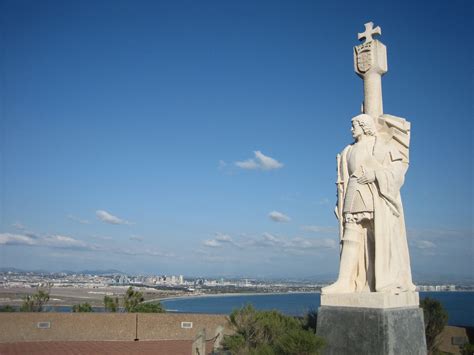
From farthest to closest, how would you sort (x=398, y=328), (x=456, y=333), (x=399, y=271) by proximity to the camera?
1. (x=456, y=333)
2. (x=399, y=271)
3. (x=398, y=328)

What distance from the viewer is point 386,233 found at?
278 inches

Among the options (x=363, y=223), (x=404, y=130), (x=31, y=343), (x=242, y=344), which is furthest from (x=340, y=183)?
(x=31, y=343)

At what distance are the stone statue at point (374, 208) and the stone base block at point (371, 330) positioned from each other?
1.27 ft

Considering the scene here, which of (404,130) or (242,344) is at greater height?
(404,130)

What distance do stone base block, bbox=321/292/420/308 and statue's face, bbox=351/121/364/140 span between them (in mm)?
2427

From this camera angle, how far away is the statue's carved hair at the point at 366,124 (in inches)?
294

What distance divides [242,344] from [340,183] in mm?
4060

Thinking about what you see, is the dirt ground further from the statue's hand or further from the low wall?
the statue's hand

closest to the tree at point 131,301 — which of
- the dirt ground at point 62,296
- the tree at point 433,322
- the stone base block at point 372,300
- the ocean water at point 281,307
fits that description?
the ocean water at point 281,307

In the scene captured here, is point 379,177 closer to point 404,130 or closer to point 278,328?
point 404,130

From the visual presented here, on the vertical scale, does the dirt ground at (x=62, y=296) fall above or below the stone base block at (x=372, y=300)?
below

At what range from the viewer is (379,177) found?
7.11 metres

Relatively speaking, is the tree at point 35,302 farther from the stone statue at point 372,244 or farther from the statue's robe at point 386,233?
the statue's robe at point 386,233

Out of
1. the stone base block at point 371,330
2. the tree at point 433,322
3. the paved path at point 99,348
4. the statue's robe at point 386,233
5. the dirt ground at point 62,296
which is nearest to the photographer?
the stone base block at point 371,330
